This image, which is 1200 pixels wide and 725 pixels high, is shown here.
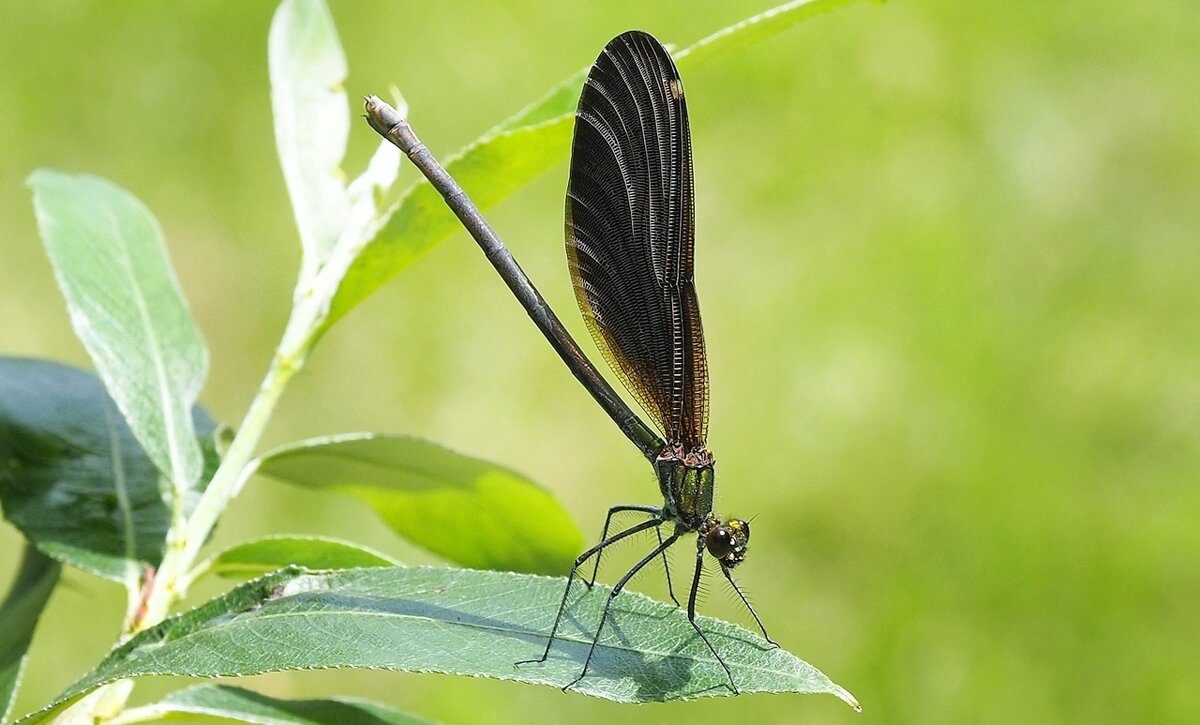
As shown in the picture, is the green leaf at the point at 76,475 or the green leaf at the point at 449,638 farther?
the green leaf at the point at 76,475

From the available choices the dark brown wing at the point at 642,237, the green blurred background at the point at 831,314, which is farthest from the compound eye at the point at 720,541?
the green blurred background at the point at 831,314

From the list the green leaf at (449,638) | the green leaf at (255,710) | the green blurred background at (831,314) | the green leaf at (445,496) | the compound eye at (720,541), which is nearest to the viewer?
the green leaf at (449,638)

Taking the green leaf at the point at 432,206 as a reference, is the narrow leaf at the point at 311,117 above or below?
above

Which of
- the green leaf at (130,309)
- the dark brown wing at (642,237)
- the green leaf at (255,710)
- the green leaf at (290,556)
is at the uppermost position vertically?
the dark brown wing at (642,237)

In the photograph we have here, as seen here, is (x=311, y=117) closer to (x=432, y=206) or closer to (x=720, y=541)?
(x=432, y=206)

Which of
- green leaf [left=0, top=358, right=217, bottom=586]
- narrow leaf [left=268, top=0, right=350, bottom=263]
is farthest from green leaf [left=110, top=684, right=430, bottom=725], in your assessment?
narrow leaf [left=268, top=0, right=350, bottom=263]

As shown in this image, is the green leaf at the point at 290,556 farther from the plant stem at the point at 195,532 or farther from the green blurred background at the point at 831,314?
the green blurred background at the point at 831,314

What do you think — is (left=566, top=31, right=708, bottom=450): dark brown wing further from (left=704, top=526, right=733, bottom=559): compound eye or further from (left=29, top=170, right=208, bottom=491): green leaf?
(left=29, top=170, right=208, bottom=491): green leaf
